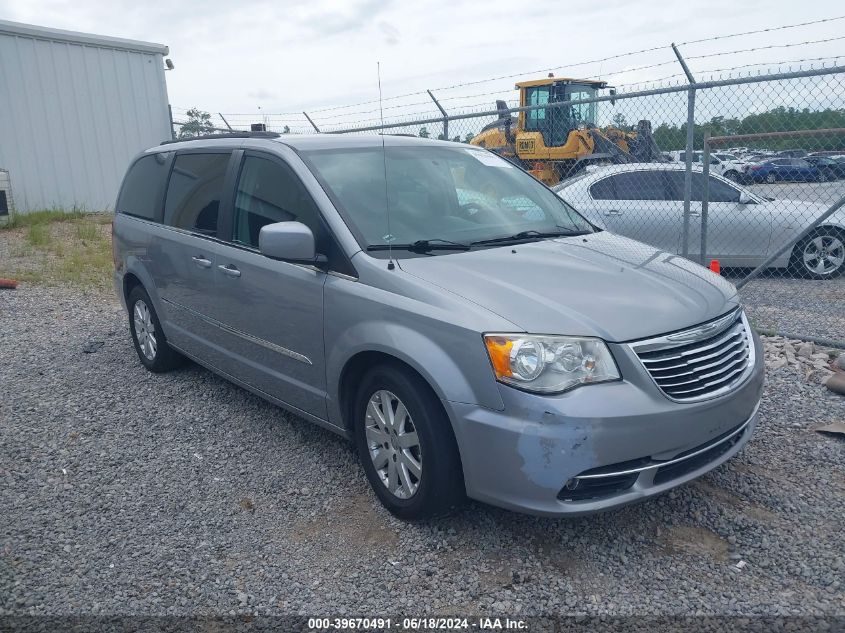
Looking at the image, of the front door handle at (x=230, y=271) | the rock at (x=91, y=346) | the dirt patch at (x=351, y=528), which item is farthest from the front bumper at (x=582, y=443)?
the rock at (x=91, y=346)

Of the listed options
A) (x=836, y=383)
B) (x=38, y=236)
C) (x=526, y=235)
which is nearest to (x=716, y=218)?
(x=836, y=383)

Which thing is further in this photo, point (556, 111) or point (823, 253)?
point (556, 111)

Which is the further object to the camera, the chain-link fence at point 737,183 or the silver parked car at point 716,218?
the silver parked car at point 716,218

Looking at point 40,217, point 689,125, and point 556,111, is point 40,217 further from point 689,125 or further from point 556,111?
point 689,125

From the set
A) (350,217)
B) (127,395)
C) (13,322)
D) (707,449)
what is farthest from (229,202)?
(13,322)

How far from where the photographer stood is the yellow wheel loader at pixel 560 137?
10133mm

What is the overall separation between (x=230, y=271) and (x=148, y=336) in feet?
5.90

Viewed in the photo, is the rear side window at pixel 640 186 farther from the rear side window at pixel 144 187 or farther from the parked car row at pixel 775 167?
the rear side window at pixel 144 187

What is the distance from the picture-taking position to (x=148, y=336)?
574 cm

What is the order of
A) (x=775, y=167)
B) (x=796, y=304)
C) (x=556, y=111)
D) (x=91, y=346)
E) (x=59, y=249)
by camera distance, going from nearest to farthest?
(x=91, y=346) < (x=796, y=304) < (x=775, y=167) < (x=59, y=249) < (x=556, y=111)

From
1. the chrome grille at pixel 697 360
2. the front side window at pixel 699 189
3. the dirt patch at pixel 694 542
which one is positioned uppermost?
the front side window at pixel 699 189

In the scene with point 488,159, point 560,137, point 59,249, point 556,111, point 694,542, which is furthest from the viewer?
point 556,111

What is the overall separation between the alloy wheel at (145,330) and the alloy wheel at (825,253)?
24.5 feet

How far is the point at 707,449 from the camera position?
3141 millimetres
